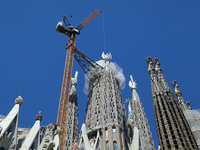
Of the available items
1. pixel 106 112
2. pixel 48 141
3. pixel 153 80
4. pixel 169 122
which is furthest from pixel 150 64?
pixel 48 141

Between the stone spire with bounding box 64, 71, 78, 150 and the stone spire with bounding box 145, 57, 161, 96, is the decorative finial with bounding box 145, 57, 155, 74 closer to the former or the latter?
the stone spire with bounding box 145, 57, 161, 96

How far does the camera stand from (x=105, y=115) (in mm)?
26438

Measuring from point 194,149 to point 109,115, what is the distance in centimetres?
856

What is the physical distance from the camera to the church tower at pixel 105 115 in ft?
79.3

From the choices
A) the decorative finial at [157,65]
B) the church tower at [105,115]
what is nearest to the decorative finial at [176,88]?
the decorative finial at [157,65]

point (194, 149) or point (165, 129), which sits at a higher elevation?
point (165, 129)

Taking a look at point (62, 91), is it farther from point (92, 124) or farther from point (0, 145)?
point (0, 145)

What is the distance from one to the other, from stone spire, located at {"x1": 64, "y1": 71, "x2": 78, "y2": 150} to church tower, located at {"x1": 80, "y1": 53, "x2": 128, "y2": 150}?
3596 millimetres

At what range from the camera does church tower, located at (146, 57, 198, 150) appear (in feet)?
81.6

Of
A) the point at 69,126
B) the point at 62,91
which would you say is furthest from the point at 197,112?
the point at 62,91

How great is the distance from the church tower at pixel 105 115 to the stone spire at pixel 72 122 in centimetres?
360

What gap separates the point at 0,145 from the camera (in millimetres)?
15977

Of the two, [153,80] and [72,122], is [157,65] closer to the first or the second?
[153,80]

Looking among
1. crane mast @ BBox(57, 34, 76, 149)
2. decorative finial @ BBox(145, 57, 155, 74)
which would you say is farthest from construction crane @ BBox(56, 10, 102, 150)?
decorative finial @ BBox(145, 57, 155, 74)
